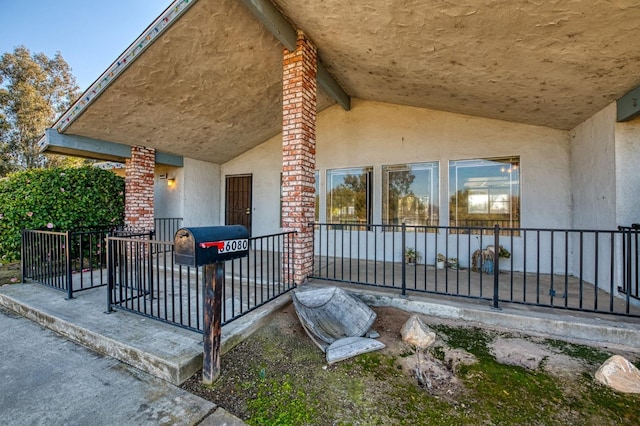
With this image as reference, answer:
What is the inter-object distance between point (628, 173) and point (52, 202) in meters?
9.39

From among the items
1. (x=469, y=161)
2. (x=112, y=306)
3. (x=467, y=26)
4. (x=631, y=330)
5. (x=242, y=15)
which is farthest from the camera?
(x=469, y=161)

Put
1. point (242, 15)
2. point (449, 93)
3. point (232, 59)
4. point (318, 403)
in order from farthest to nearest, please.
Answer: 1. point (449, 93)
2. point (232, 59)
3. point (242, 15)
4. point (318, 403)

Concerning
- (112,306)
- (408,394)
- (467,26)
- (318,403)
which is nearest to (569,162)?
(467,26)

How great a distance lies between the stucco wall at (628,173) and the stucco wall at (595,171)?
0.19ft

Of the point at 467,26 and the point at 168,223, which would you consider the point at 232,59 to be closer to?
the point at 467,26

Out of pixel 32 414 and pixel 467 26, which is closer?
pixel 32 414

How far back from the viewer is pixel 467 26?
272cm

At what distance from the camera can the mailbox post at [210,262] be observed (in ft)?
6.41

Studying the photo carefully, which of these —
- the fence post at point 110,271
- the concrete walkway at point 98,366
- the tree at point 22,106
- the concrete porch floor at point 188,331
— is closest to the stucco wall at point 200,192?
the concrete porch floor at point 188,331

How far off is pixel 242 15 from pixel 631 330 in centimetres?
536

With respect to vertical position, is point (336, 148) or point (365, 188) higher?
point (336, 148)

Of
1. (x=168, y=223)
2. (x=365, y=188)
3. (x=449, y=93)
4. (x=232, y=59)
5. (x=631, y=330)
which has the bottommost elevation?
(x=631, y=330)

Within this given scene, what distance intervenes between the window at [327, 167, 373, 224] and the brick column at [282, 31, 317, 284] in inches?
97.9

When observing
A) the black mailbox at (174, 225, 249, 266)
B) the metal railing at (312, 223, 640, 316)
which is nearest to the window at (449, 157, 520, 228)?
the metal railing at (312, 223, 640, 316)
